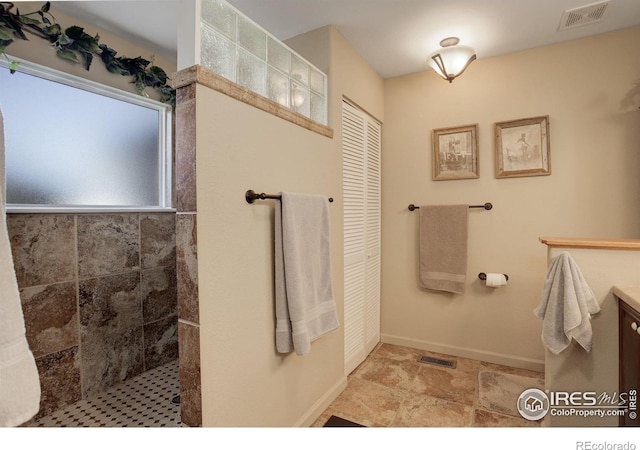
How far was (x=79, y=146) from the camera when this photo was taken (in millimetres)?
1931

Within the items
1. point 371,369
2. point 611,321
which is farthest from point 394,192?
point 611,321

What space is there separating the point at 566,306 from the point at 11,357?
1.95 metres

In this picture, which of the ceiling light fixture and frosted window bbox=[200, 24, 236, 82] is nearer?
frosted window bbox=[200, 24, 236, 82]

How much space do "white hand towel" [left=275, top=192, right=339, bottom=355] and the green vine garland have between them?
5.30 feet

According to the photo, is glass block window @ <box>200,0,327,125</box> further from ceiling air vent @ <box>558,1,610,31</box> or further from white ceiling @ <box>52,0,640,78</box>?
ceiling air vent @ <box>558,1,610,31</box>

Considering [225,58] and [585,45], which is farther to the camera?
[585,45]

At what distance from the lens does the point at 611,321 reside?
1440mm

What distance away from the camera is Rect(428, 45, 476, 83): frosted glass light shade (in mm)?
2021

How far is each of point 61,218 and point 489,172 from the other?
290cm

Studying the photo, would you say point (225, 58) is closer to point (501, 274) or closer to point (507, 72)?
point (507, 72)

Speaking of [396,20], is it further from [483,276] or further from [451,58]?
[483,276]

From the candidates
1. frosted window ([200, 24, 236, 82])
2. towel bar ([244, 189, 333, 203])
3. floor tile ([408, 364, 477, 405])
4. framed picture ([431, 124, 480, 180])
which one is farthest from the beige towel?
frosted window ([200, 24, 236, 82])

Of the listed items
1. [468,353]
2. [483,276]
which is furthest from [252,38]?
[468,353]

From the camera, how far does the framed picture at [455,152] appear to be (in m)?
2.44
